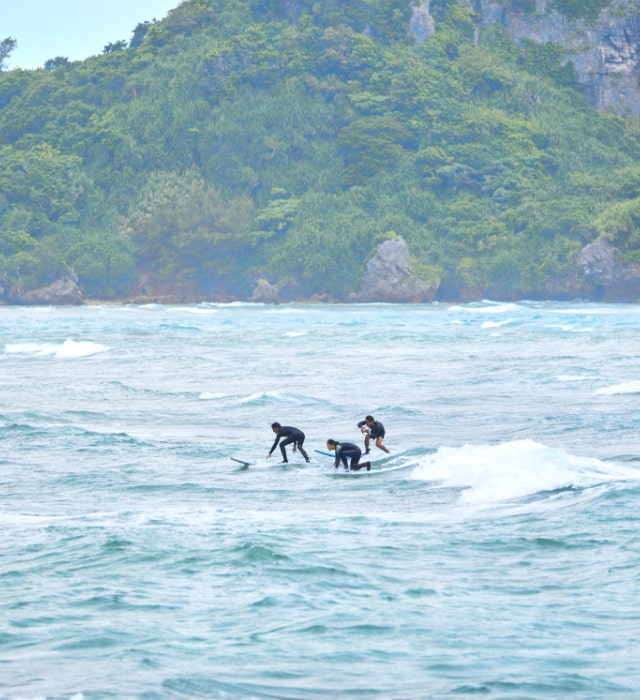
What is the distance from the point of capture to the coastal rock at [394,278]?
3388 inches

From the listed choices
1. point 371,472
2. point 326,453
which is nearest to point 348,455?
point 371,472

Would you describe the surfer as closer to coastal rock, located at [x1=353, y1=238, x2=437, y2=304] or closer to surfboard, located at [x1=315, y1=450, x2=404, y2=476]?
surfboard, located at [x1=315, y1=450, x2=404, y2=476]

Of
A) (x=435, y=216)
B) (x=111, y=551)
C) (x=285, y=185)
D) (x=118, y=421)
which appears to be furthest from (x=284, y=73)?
(x=111, y=551)

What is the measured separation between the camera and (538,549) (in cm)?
1281

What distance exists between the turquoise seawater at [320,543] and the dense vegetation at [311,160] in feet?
196

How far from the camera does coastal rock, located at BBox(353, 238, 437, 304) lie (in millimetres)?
86062

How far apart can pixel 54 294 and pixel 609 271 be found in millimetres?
36987

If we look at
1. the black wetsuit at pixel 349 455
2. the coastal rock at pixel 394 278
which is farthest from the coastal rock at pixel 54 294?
the black wetsuit at pixel 349 455

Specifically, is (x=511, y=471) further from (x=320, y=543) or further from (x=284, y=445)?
(x=320, y=543)

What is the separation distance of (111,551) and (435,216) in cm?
8126

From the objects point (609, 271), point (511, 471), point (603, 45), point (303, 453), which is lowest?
point (303, 453)

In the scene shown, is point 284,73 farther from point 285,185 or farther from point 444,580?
point 444,580

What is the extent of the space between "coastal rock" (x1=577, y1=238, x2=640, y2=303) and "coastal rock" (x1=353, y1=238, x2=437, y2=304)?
987cm

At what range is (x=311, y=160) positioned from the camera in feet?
323
